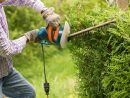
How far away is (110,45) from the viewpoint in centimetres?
448

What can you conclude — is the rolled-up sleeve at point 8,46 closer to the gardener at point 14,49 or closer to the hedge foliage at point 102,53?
the gardener at point 14,49

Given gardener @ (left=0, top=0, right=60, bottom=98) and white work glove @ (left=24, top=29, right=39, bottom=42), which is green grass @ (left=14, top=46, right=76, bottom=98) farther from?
white work glove @ (left=24, top=29, right=39, bottom=42)

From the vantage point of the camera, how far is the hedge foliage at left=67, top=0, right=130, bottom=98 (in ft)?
13.9

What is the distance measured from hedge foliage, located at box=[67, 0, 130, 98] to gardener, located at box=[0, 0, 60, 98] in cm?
24

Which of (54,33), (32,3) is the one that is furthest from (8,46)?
(32,3)

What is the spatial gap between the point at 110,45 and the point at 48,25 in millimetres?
565

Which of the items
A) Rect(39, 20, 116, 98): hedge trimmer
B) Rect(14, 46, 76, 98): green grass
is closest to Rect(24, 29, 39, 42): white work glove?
Rect(39, 20, 116, 98): hedge trimmer

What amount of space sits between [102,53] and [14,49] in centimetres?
76

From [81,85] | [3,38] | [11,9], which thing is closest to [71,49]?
[81,85]

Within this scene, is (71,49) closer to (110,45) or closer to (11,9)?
(110,45)

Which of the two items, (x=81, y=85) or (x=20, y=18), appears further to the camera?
(x=20, y=18)

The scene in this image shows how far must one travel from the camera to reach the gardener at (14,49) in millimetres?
4609

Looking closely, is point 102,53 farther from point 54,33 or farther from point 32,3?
point 32,3

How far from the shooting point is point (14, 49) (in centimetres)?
470
